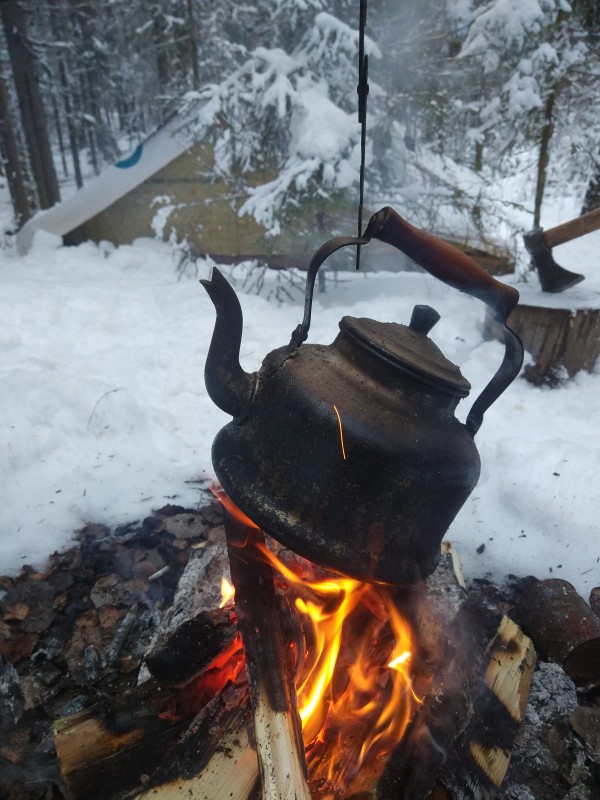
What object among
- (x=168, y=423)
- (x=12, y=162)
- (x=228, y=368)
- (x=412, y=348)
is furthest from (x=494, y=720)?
(x=12, y=162)

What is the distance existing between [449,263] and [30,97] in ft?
40.8

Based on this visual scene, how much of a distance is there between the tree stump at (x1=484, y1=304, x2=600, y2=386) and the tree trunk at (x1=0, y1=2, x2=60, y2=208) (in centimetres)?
1126

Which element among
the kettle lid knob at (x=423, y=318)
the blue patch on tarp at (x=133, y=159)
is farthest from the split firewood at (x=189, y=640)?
the blue patch on tarp at (x=133, y=159)

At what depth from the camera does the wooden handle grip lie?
4.80ft

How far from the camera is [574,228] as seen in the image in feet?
13.3

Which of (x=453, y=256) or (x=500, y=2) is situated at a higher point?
(x=500, y=2)

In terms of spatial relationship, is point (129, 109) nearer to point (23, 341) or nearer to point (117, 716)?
point (23, 341)

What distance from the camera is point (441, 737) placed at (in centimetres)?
154

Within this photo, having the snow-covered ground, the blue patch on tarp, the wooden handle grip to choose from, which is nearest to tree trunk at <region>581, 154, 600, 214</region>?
the snow-covered ground

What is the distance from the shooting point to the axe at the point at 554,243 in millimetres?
4020

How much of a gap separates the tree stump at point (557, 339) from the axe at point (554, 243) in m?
0.45

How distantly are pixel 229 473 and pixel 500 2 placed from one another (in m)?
6.55

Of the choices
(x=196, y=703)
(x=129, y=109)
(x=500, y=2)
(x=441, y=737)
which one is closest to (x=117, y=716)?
(x=196, y=703)

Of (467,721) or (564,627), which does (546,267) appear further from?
(467,721)
